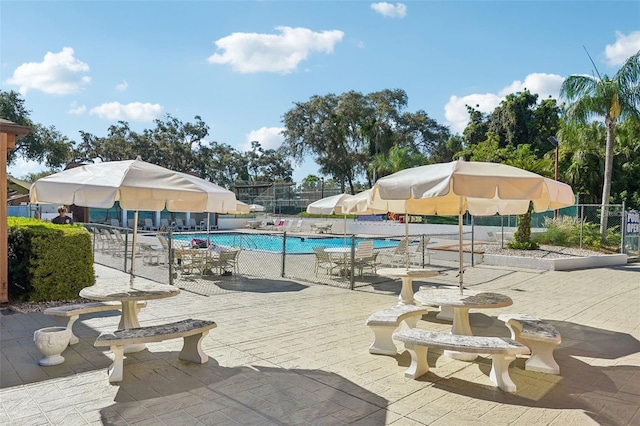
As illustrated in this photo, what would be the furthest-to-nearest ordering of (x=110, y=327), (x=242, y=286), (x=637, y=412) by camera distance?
(x=242, y=286)
(x=110, y=327)
(x=637, y=412)

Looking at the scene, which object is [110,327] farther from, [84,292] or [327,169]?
[327,169]

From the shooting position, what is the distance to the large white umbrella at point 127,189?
4246 millimetres

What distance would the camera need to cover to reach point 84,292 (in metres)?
4.96

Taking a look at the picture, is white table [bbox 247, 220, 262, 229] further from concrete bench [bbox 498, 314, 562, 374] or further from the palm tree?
concrete bench [bbox 498, 314, 562, 374]

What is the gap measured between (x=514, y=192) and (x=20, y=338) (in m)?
6.33

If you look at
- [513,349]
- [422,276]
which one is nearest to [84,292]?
[513,349]

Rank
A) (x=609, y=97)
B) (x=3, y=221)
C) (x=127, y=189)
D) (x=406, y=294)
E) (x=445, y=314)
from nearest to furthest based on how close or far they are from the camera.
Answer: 1. (x=127, y=189)
2. (x=445, y=314)
3. (x=3, y=221)
4. (x=406, y=294)
5. (x=609, y=97)

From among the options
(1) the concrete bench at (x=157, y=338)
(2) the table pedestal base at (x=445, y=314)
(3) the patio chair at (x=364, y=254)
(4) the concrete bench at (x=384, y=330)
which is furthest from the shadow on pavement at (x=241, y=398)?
(3) the patio chair at (x=364, y=254)

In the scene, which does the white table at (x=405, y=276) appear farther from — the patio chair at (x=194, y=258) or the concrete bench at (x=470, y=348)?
the patio chair at (x=194, y=258)

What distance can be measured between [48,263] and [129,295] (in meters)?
3.45

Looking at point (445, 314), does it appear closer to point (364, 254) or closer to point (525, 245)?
point (364, 254)

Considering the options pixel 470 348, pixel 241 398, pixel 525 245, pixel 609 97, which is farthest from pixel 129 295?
pixel 609 97

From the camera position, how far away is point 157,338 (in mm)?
4145

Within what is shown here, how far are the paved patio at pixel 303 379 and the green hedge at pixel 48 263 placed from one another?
793 millimetres
